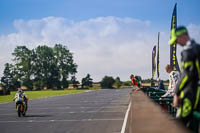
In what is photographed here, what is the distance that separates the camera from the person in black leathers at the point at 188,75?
121 inches

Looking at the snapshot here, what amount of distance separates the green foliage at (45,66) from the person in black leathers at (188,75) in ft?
340

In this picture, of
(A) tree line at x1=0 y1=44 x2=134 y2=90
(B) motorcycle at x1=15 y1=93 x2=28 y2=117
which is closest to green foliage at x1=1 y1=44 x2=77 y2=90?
(A) tree line at x1=0 y1=44 x2=134 y2=90

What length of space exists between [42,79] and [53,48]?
12435 mm

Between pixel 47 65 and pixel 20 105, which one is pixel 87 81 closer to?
pixel 47 65

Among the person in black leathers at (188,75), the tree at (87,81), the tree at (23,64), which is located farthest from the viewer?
the tree at (87,81)

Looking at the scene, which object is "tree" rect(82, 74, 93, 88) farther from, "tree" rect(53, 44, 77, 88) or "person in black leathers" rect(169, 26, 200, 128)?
"person in black leathers" rect(169, 26, 200, 128)

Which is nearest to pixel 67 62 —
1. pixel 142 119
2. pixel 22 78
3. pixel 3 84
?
pixel 22 78

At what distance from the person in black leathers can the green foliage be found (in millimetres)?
103578

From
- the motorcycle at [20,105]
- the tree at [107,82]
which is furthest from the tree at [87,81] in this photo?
the motorcycle at [20,105]

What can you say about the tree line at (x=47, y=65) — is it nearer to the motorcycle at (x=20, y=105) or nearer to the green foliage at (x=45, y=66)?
the green foliage at (x=45, y=66)

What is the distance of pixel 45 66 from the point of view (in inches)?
4284

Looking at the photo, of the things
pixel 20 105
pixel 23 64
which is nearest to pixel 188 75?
pixel 20 105

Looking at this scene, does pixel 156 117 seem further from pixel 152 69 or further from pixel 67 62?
pixel 67 62

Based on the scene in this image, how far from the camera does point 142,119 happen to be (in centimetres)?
231
